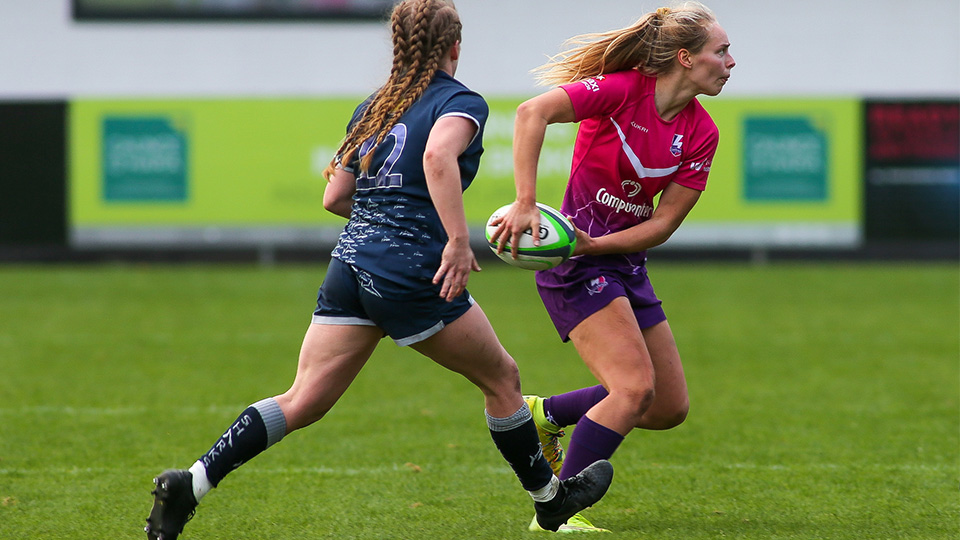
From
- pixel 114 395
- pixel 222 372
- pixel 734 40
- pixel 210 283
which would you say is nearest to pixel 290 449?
pixel 114 395

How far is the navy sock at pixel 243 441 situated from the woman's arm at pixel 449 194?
724 mm

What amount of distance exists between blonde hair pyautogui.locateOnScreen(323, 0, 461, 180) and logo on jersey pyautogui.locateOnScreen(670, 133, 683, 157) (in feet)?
3.15

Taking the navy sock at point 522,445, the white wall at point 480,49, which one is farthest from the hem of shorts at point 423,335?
the white wall at point 480,49

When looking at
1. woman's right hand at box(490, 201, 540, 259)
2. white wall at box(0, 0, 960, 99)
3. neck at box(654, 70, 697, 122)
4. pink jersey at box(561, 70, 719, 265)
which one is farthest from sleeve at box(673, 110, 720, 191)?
white wall at box(0, 0, 960, 99)

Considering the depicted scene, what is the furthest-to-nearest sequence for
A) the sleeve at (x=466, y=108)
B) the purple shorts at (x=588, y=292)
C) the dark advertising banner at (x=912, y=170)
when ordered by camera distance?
1. the dark advertising banner at (x=912, y=170)
2. the purple shorts at (x=588, y=292)
3. the sleeve at (x=466, y=108)

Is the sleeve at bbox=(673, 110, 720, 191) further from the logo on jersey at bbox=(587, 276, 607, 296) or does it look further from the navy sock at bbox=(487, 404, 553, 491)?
the navy sock at bbox=(487, 404, 553, 491)

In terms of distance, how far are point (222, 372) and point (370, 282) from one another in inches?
188

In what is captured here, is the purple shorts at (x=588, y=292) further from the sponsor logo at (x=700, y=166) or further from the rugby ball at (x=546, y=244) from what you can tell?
the sponsor logo at (x=700, y=166)

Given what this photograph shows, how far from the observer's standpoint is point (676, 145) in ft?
14.8

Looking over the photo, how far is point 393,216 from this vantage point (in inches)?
156

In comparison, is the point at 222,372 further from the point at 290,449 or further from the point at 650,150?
the point at 650,150

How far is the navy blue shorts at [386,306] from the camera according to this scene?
A: 12.8 feet

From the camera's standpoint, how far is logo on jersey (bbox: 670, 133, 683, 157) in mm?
4504

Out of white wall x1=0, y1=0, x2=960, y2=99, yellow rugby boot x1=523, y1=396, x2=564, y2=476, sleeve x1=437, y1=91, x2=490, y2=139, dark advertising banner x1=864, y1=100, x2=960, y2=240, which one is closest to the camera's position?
sleeve x1=437, y1=91, x2=490, y2=139
